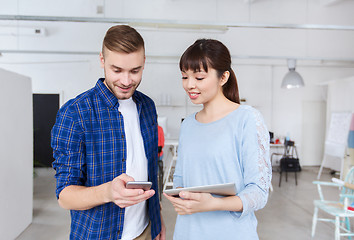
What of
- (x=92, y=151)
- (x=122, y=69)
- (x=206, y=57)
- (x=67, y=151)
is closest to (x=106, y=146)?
(x=92, y=151)

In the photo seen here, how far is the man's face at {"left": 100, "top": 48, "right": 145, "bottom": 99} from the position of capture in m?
1.19

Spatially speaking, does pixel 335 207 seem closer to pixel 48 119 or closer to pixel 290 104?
pixel 290 104

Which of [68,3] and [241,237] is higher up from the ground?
[68,3]

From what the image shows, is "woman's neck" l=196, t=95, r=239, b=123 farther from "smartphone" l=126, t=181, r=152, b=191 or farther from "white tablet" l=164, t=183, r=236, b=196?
"smartphone" l=126, t=181, r=152, b=191

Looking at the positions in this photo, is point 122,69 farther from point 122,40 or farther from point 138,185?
point 138,185

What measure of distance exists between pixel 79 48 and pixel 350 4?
855cm

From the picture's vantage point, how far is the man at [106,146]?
1.18 metres

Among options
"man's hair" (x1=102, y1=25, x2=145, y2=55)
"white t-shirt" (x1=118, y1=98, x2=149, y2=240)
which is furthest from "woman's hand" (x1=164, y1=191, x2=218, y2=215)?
"man's hair" (x1=102, y1=25, x2=145, y2=55)

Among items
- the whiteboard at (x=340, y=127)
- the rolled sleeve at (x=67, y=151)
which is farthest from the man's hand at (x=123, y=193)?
the whiteboard at (x=340, y=127)

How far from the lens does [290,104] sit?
9.10m

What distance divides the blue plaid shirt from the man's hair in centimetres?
23

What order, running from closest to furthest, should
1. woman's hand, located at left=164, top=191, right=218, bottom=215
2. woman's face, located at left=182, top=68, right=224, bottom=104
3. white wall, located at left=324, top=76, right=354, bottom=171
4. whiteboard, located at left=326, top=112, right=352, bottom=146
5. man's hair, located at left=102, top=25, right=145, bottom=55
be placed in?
woman's hand, located at left=164, top=191, right=218, bottom=215 < man's hair, located at left=102, top=25, right=145, bottom=55 < woman's face, located at left=182, top=68, right=224, bottom=104 < whiteboard, located at left=326, top=112, right=352, bottom=146 < white wall, located at left=324, top=76, right=354, bottom=171

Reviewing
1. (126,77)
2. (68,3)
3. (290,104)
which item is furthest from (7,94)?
(290,104)

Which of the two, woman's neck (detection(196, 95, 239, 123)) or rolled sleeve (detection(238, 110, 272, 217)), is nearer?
rolled sleeve (detection(238, 110, 272, 217))
